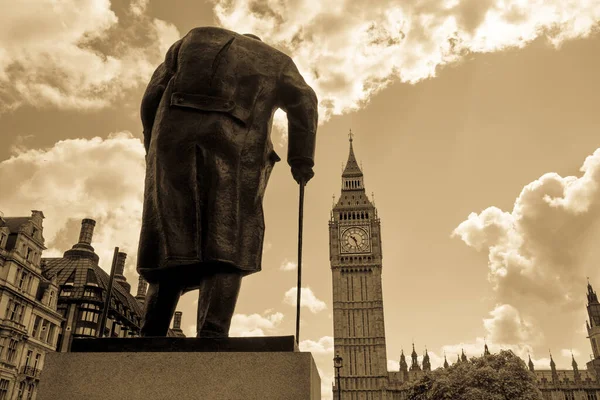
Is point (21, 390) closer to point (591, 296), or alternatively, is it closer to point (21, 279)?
point (21, 279)

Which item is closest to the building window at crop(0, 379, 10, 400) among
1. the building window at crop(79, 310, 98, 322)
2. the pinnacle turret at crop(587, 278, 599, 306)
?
the building window at crop(79, 310, 98, 322)

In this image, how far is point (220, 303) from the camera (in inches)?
169

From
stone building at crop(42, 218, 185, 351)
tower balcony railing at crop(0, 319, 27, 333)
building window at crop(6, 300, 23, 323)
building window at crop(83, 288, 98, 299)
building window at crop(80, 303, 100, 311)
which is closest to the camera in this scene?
tower balcony railing at crop(0, 319, 27, 333)

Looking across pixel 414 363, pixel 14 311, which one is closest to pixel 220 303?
pixel 14 311

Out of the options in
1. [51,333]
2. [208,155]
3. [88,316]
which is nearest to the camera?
[208,155]

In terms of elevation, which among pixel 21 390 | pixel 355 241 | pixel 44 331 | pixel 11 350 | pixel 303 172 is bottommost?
pixel 303 172

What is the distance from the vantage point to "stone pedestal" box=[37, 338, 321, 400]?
12.1ft

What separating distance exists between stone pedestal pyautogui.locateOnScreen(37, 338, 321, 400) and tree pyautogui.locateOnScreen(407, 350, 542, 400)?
3849 cm

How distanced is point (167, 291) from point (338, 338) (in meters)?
82.4

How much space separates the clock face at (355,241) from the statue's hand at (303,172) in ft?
278

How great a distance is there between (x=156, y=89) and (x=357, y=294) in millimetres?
83986

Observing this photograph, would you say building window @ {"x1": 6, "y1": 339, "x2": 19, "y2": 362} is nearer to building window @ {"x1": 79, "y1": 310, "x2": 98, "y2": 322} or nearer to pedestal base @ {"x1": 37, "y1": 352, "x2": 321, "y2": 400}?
building window @ {"x1": 79, "y1": 310, "x2": 98, "y2": 322}

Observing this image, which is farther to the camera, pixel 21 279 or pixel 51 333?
pixel 51 333

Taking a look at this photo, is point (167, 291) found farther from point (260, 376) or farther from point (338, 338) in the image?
point (338, 338)
